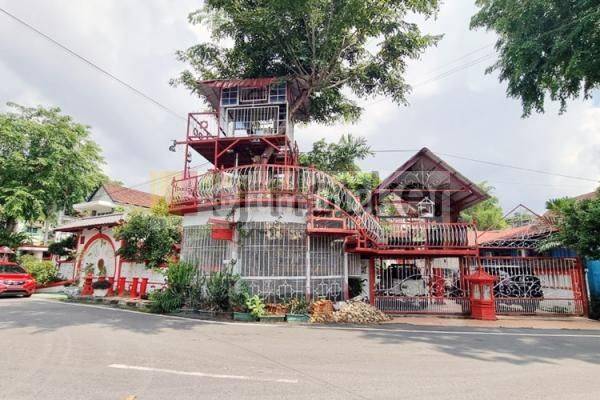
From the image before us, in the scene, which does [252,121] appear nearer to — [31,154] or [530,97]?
[530,97]

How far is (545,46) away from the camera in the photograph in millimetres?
13555

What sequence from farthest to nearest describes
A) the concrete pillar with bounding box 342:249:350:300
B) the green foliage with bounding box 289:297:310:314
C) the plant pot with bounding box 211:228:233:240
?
the concrete pillar with bounding box 342:249:350:300 < the plant pot with bounding box 211:228:233:240 < the green foliage with bounding box 289:297:310:314

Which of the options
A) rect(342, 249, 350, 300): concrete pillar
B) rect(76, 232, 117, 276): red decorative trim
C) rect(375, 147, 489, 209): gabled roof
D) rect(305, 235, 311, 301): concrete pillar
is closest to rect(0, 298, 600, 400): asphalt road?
rect(305, 235, 311, 301): concrete pillar

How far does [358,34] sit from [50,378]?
15.1 metres

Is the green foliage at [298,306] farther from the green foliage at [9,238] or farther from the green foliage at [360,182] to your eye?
the green foliage at [9,238]

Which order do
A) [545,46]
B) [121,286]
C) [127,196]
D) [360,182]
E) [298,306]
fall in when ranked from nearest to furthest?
[298,306] → [545,46] → [121,286] → [360,182] → [127,196]

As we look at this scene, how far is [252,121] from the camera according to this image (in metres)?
15.6

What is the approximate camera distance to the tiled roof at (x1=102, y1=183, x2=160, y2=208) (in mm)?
26484

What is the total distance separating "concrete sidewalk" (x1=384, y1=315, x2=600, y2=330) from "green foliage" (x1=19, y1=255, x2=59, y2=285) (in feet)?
68.9

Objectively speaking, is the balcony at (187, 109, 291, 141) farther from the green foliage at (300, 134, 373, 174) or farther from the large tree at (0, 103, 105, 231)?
the large tree at (0, 103, 105, 231)

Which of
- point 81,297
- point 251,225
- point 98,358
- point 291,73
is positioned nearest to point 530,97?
point 291,73

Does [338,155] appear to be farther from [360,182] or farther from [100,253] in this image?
[100,253]

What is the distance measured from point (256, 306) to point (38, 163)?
20.6 m

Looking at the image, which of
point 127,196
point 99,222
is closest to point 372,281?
point 99,222
